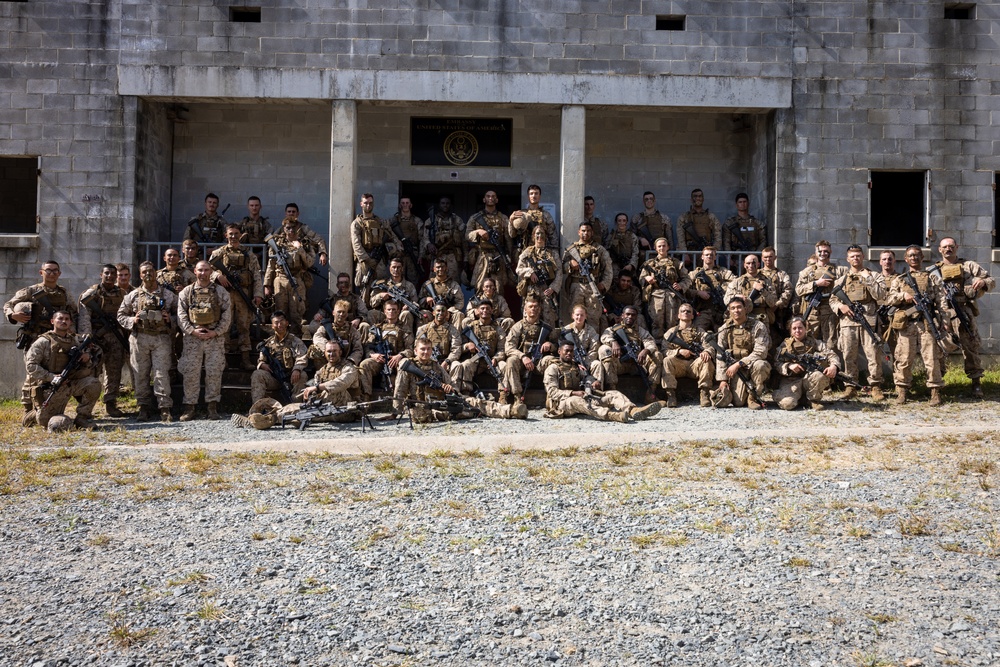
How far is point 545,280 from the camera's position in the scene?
12.1 metres

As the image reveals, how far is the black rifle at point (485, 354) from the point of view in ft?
35.2

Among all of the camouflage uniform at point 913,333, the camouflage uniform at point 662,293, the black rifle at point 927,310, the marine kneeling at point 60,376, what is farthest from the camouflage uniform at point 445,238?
the black rifle at point 927,310

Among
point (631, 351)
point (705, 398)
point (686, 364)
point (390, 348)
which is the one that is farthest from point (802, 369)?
point (390, 348)

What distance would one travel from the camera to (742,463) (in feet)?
25.2

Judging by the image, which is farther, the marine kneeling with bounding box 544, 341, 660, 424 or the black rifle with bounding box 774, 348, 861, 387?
the black rifle with bounding box 774, 348, 861, 387

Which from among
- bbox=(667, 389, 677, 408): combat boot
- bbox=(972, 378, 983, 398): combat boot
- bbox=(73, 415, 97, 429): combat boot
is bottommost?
bbox=(73, 415, 97, 429): combat boot

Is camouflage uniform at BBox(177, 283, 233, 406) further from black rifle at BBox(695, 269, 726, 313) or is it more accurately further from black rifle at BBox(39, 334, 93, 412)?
black rifle at BBox(695, 269, 726, 313)

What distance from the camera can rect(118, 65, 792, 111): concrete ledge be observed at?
12992mm

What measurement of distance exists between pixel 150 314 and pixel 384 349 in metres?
2.73

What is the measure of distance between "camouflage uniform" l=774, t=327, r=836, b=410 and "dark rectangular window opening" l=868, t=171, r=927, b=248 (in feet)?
11.6

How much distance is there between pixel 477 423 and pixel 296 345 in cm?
256

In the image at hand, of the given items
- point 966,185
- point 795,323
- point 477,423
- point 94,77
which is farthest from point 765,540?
point 94,77

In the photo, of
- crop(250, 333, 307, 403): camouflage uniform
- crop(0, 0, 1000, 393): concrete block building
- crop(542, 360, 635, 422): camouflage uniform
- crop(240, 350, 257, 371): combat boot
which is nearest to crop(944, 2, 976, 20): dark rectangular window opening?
crop(0, 0, 1000, 393): concrete block building

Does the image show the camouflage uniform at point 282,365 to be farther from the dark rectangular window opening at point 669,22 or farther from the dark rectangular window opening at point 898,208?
the dark rectangular window opening at point 898,208
